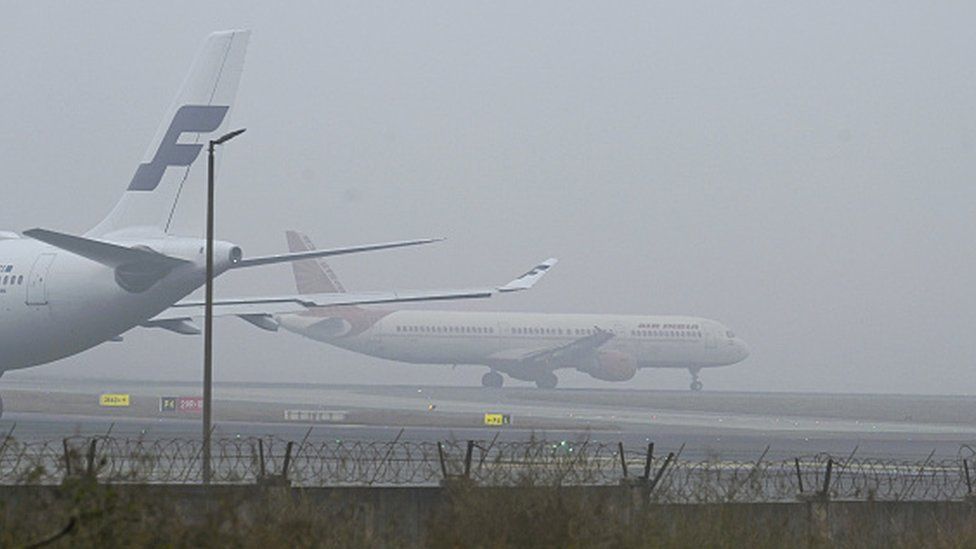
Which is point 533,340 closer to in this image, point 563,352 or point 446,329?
point 563,352

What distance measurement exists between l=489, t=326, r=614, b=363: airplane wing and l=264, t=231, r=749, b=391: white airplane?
A: 0.06 metres

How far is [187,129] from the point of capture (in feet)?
176

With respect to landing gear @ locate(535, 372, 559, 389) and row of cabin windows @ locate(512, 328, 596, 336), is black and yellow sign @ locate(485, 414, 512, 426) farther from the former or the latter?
landing gear @ locate(535, 372, 559, 389)

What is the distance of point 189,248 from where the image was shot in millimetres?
50031

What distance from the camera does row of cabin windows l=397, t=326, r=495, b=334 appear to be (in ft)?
362

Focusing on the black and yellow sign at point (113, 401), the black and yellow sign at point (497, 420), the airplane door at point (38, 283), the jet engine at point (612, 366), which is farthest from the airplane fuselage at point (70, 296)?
the jet engine at point (612, 366)

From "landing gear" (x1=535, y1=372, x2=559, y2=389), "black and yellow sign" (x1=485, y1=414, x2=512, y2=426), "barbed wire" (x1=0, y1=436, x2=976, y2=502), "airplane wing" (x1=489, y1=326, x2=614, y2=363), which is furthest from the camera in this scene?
"landing gear" (x1=535, y1=372, x2=559, y2=389)

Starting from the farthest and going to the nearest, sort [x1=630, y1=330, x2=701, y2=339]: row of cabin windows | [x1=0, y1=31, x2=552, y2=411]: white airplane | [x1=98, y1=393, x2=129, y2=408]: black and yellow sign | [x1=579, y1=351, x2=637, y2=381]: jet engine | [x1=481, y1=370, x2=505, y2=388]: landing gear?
[x1=481, y1=370, x2=505, y2=388]: landing gear, [x1=630, y1=330, x2=701, y2=339]: row of cabin windows, [x1=579, y1=351, x2=637, y2=381]: jet engine, [x1=98, y1=393, x2=129, y2=408]: black and yellow sign, [x1=0, y1=31, x2=552, y2=411]: white airplane

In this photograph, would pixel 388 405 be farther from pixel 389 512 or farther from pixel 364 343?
pixel 389 512

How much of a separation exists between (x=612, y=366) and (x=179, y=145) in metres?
63.9

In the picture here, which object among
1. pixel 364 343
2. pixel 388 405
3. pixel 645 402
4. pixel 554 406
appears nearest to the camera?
pixel 388 405

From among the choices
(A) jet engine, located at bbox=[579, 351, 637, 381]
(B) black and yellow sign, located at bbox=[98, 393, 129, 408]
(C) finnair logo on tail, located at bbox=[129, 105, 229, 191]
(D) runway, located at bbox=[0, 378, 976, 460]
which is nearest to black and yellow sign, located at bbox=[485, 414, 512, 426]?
(D) runway, located at bbox=[0, 378, 976, 460]

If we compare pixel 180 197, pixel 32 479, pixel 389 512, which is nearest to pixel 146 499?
pixel 32 479

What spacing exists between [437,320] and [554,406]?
26969 mm
